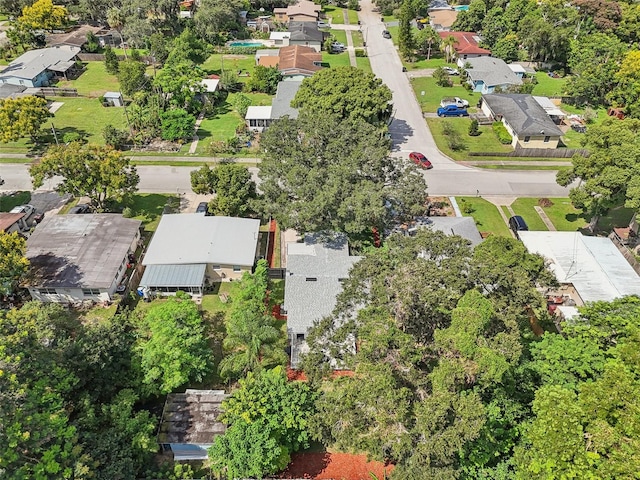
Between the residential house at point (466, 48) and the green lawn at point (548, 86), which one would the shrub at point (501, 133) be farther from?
the residential house at point (466, 48)

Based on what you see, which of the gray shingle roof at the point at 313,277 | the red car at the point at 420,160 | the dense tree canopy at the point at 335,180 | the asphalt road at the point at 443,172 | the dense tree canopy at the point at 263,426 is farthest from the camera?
the red car at the point at 420,160

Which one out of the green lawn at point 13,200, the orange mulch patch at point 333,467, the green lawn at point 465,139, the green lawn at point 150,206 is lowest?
the orange mulch patch at point 333,467

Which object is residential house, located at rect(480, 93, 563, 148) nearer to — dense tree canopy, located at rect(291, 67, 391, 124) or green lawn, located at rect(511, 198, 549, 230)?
green lawn, located at rect(511, 198, 549, 230)

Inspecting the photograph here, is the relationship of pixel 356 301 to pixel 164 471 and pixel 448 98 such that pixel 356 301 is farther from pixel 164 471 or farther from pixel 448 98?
pixel 448 98

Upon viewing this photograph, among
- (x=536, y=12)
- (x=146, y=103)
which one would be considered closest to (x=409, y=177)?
(x=146, y=103)

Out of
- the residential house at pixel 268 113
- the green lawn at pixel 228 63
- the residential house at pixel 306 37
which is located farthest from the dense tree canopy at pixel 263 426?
the residential house at pixel 306 37

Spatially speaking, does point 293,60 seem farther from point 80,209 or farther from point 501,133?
point 80,209
